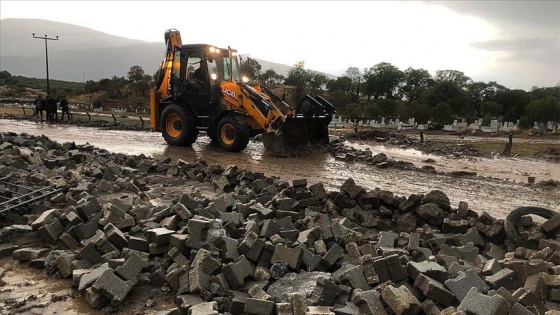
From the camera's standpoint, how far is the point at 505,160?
14.5m

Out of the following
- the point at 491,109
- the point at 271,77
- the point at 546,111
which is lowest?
the point at 546,111

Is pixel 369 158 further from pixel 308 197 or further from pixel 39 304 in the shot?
pixel 39 304

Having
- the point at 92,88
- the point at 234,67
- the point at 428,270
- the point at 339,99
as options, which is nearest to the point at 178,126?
the point at 234,67

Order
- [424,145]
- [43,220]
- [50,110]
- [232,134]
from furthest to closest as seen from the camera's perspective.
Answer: [50,110] < [424,145] < [232,134] < [43,220]

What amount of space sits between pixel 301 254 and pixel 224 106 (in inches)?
360

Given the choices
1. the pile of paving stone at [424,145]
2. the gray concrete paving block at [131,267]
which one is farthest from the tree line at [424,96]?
the gray concrete paving block at [131,267]

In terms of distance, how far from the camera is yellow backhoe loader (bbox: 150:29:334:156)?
12164mm

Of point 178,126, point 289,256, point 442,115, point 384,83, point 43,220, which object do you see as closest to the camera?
point 289,256

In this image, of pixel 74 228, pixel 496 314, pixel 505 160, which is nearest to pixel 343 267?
pixel 496 314

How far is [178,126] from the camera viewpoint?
14.1 meters

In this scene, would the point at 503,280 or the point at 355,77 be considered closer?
the point at 503,280

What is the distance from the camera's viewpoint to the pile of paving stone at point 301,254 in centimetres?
339

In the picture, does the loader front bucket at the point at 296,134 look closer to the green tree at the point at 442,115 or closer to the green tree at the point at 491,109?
the green tree at the point at 442,115

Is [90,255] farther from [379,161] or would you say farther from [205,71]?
[205,71]
